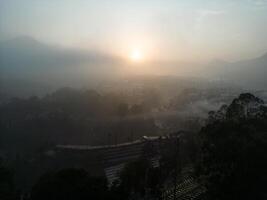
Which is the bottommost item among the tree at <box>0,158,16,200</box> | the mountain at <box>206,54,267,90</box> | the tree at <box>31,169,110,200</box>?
the tree at <box>0,158,16,200</box>

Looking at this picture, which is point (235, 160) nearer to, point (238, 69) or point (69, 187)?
point (69, 187)

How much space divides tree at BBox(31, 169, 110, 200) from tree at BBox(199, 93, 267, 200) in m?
2.82

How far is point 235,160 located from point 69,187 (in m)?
4.11

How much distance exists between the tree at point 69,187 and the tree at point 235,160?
282cm

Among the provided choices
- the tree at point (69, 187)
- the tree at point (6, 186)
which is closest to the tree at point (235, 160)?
the tree at point (69, 187)

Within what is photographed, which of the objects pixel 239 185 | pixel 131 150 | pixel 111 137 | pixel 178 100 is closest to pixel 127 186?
pixel 239 185

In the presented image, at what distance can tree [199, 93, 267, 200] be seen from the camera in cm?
989

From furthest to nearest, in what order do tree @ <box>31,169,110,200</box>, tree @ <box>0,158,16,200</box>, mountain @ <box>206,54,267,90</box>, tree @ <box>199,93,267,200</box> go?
1. mountain @ <box>206,54,267,90</box>
2. tree @ <box>0,158,16,200</box>
3. tree @ <box>199,93,267,200</box>
4. tree @ <box>31,169,110,200</box>

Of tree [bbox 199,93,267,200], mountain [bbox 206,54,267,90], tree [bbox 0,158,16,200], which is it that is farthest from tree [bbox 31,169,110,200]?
mountain [bbox 206,54,267,90]

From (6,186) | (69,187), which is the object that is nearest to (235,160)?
(69,187)

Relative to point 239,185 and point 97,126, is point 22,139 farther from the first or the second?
point 239,185

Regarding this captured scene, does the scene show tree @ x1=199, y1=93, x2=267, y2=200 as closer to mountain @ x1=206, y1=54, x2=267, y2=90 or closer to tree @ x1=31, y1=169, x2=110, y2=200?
tree @ x1=31, y1=169, x2=110, y2=200

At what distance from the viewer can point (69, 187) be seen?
30.8 feet

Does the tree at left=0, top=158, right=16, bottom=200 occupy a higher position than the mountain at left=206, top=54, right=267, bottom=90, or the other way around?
the mountain at left=206, top=54, right=267, bottom=90
